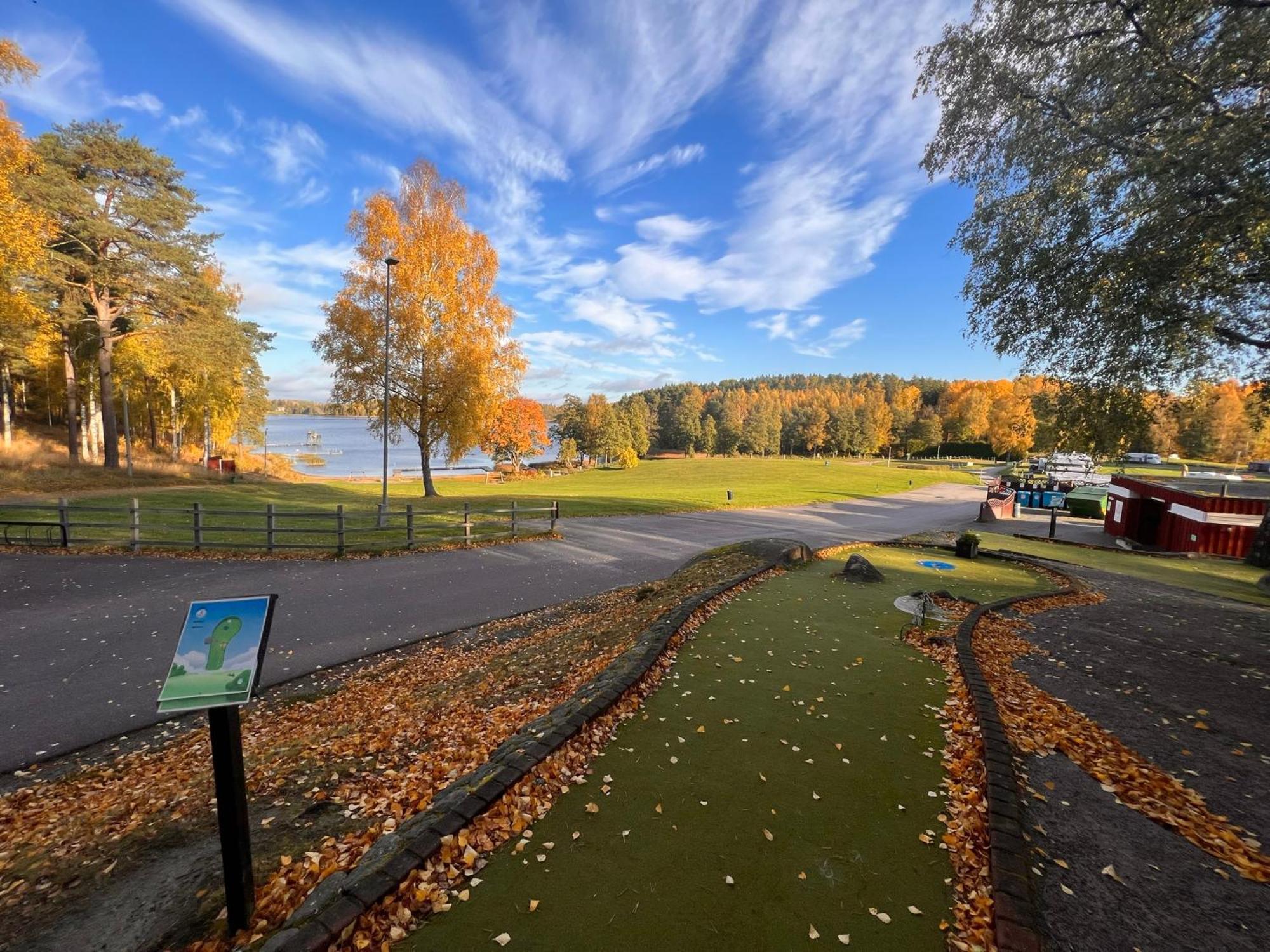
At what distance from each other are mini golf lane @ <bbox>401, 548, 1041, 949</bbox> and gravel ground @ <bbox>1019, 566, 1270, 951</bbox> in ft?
2.44

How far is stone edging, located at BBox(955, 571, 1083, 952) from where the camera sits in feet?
8.80

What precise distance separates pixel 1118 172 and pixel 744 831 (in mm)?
10632

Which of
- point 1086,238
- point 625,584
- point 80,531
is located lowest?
point 625,584

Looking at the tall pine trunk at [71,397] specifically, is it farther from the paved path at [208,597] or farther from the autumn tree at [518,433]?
the autumn tree at [518,433]

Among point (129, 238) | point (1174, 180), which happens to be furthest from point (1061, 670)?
point (129, 238)

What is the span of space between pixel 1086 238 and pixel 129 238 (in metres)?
31.3

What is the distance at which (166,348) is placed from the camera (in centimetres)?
2167

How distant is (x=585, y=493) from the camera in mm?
34062

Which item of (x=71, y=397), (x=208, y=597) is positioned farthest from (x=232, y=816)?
(x=71, y=397)

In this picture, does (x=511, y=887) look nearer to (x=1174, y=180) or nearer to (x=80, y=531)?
(x=1174, y=180)

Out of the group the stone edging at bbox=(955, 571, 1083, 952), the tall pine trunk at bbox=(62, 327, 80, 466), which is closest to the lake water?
the tall pine trunk at bbox=(62, 327, 80, 466)

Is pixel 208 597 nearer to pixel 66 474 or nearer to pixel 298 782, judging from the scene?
pixel 298 782

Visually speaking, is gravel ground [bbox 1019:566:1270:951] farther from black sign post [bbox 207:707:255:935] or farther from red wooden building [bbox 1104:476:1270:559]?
red wooden building [bbox 1104:476:1270:559]

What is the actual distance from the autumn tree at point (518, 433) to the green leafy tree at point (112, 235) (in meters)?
23.1
